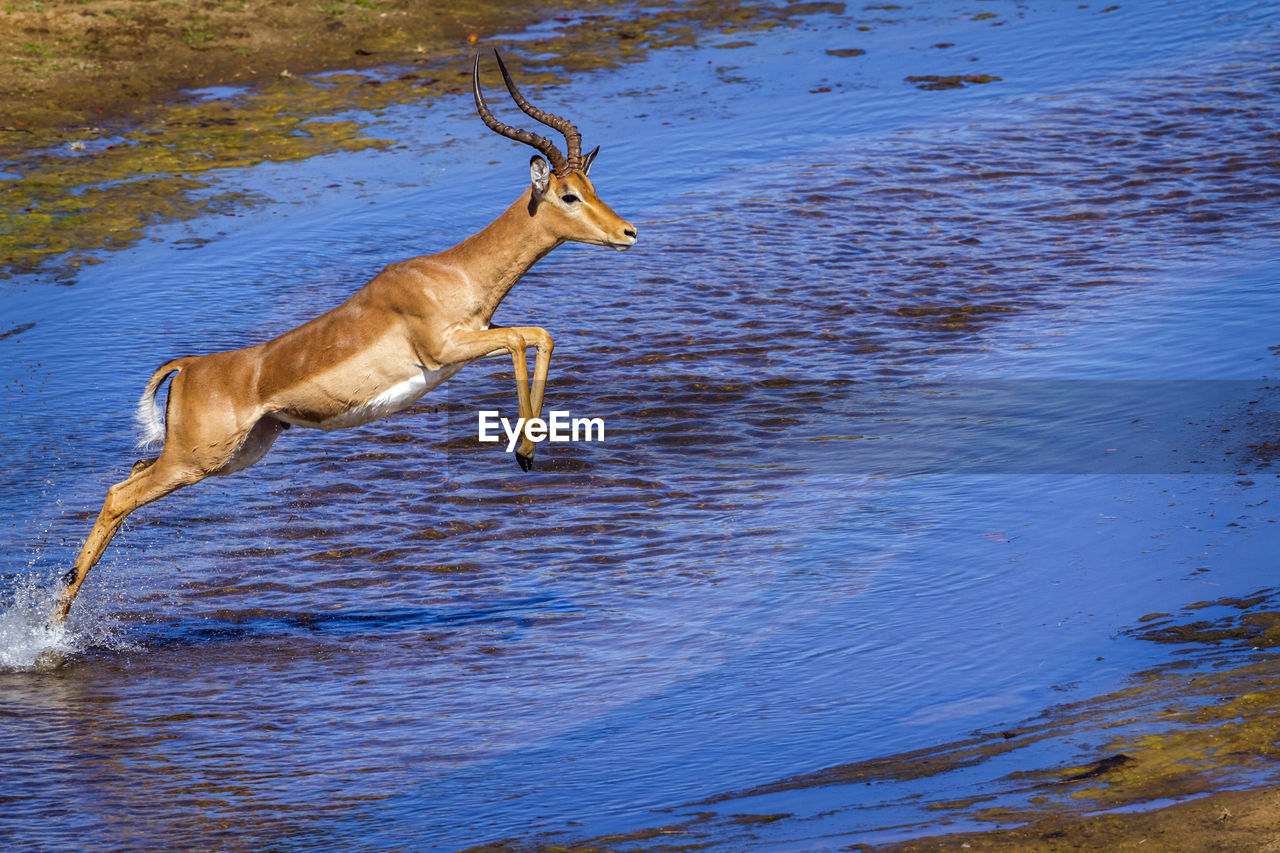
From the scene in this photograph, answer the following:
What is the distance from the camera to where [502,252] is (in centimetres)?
814

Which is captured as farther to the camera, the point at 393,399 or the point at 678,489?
the point at 678,489

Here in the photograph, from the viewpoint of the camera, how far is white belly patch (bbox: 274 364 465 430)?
8.04m

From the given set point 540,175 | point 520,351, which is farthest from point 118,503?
point 540,175

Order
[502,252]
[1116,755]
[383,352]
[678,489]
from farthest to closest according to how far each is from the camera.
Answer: [678,489] → [502,252] → [383,352] → [1116,755]

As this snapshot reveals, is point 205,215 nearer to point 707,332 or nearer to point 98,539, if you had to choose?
point 707,332

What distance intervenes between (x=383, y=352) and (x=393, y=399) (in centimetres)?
26

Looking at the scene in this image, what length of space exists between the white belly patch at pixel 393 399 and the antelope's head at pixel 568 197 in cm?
94

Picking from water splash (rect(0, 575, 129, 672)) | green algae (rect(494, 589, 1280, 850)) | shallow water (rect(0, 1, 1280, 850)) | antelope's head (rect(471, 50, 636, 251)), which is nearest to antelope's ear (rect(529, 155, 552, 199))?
antelope's head (rect(471, 50, 636, 251))

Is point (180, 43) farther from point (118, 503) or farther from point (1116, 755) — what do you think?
point (1116, 755)

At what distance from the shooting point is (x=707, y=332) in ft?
40.7

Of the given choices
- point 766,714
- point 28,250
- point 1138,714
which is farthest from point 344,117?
point 1138,714

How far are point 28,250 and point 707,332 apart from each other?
639 cm

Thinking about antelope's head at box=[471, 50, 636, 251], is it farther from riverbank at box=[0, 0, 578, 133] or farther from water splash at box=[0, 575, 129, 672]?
riverbank at box=[0, 0, 578, 133]

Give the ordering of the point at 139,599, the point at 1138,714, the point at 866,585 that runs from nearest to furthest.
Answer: the point at 1138,714 → the point at 866,585 → the point at 139,599
